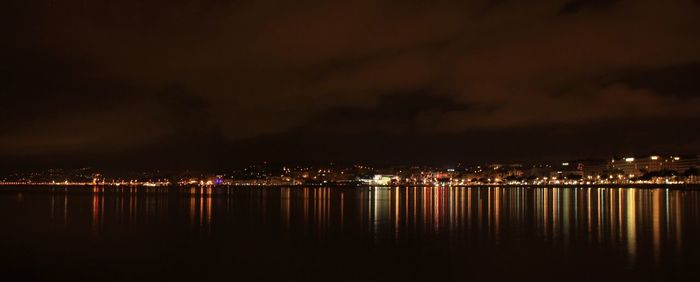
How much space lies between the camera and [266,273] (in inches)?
520

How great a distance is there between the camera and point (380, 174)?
648 ft

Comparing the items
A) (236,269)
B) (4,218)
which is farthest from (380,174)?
(236,269)

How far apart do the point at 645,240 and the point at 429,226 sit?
758 centimetres

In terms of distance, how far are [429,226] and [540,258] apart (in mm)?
8627

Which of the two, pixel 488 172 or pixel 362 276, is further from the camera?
pixel 488 172

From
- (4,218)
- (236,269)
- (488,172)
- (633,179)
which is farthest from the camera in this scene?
(488,172)

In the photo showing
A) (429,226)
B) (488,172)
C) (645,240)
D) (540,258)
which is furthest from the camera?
(488,172)

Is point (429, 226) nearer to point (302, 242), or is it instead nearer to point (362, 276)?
point (302, 242)

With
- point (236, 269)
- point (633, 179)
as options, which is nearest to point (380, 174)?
point (633, 179)

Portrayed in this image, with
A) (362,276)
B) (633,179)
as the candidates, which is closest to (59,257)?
(362,276)

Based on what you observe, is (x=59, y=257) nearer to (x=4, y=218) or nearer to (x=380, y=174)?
(x=4, y=218)

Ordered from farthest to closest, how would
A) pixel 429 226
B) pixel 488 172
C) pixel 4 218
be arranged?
pixel 488 172 → pixel 4 218 → pixel 429 226

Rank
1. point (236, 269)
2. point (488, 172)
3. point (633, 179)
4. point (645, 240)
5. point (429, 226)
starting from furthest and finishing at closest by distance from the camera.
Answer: point (488, 172), point (633, 179), point (429, 226), point (645, 240), point (236, 269)

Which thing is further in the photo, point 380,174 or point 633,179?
point 380,174
